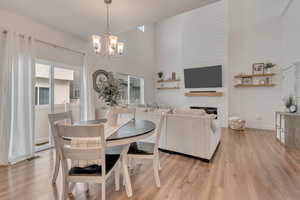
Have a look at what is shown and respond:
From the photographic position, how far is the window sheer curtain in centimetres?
266

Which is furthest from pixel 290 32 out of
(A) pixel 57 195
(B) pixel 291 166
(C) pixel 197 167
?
(A) pixel 57 195

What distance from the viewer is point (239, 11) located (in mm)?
5691

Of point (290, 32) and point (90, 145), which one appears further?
point (290, 32)

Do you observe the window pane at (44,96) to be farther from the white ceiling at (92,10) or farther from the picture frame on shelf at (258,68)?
the picture frame on shelf at (258,68)

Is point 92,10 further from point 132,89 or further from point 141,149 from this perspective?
point 132,89

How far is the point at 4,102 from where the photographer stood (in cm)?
265

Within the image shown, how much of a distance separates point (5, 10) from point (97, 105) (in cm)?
288

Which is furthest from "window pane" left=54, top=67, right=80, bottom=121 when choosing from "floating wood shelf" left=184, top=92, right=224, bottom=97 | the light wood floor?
"floating wood shelf" left=184, top=92, right=224, bottom=97

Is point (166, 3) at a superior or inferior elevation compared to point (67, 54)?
superior

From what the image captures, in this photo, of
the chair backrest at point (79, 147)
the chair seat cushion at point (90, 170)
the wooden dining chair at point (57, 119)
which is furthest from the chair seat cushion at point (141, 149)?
the wooden dining chair at point (57, 119)

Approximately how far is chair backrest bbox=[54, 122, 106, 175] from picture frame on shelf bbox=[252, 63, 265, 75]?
6032mm

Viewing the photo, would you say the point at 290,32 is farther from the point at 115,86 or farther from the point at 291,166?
the point at 115,86

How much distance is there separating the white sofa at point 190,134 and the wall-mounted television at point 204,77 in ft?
10.6

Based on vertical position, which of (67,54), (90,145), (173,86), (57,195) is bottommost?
(57,195)
